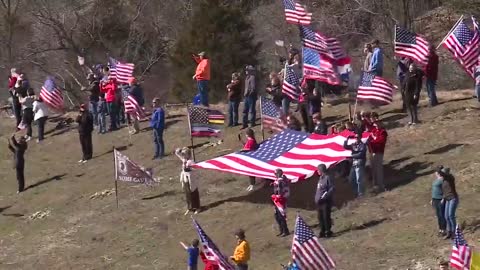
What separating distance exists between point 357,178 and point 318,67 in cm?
591

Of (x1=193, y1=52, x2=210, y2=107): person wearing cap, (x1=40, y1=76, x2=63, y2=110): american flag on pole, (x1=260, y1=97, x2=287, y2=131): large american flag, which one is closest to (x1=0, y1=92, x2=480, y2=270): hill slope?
(x1=193, y1=52, x2=210, y2=107): person wearing cap

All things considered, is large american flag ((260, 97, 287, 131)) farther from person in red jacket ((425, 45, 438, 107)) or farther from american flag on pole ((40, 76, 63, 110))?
american flag on pole ((40, 76, 63, 110))

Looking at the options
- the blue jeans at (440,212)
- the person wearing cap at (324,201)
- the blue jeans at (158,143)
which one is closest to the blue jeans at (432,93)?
the blue jeans at (158,143)

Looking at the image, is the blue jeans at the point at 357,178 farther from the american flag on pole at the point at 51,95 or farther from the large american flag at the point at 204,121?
the american flag on pole at the point at 51,95

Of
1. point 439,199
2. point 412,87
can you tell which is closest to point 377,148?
point 439,199

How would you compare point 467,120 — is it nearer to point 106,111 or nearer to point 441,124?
point 441,124

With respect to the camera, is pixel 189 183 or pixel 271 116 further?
pixel 271 116

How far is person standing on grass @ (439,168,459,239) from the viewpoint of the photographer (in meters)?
18.9

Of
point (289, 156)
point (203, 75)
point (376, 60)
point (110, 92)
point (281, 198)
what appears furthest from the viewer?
point (110, 92)

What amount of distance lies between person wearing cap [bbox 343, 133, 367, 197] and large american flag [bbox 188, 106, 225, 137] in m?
5.33

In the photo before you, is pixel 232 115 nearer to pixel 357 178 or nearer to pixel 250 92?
pixel 250 92

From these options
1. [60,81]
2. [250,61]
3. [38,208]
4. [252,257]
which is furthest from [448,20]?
[252,257]

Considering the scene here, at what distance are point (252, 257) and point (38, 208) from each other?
9.31 m

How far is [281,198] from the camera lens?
20.9 metres
